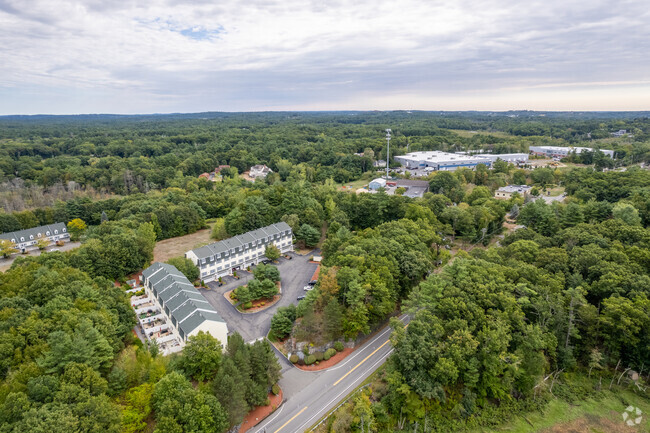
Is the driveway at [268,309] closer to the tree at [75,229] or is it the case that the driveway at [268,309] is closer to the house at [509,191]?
the tree at [75,229]

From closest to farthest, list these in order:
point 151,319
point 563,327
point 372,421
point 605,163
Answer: point 372,421
point 563,327
point 151,319
point 605,163

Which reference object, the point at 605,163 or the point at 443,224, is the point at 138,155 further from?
the point at 605,163

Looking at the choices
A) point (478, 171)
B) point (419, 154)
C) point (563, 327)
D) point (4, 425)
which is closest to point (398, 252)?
point (563, 327)

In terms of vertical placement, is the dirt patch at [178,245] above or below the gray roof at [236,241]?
below

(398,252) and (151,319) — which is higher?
(398,252)

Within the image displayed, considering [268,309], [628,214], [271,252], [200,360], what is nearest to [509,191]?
[628,214]

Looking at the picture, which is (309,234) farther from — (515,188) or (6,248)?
(515,188)

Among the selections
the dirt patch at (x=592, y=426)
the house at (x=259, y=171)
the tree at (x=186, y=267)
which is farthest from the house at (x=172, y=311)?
the house at (x=259, y=171)
